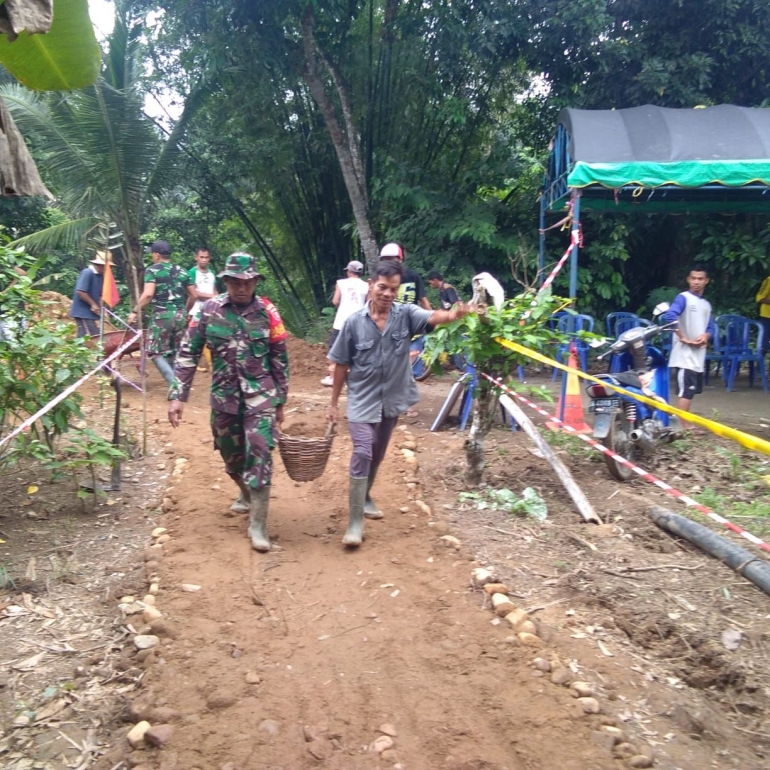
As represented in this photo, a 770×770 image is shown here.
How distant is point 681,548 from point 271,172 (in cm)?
1249

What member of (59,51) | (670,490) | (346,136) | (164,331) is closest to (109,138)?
(164,331)

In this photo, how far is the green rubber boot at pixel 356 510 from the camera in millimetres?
4594

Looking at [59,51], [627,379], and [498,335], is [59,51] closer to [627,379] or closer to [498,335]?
[498,335]

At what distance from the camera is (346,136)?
1342 cm

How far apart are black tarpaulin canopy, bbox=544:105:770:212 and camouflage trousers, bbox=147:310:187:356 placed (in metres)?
4.95

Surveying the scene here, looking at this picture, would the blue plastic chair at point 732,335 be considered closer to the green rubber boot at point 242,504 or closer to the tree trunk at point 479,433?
the tree trunk at point 479,433

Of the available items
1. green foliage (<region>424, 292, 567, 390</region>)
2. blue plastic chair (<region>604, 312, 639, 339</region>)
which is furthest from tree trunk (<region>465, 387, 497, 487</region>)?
blue plastic chair (<region>604, 312, 639, 339</region>)

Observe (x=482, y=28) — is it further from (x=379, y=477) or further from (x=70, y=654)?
(x=70, y=654)

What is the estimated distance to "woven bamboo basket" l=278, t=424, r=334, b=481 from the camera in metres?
4.70

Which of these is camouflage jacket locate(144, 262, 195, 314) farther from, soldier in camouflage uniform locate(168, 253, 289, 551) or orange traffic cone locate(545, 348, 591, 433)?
orange traffic cone locate(545, 348, 591, 433)

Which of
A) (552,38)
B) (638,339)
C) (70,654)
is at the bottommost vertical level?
(70,654)

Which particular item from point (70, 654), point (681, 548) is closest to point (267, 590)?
point (70, 654)

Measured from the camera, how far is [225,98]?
46.9 ft

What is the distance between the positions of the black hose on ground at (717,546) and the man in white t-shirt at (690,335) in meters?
2.53
